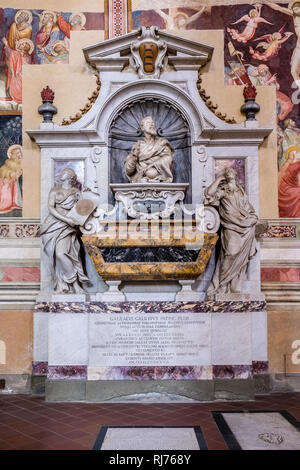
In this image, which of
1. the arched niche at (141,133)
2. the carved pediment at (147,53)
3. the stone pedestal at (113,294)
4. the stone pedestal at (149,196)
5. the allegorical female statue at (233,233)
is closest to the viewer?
the stone pedestal at (113,294)

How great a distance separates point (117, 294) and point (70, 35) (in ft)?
12.6

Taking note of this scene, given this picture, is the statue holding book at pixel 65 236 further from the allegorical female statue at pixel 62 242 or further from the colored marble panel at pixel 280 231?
the colored marble panel at pixel 280 231

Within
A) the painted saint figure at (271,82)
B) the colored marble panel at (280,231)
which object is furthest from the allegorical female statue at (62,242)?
the painted saint figure at (271,82)

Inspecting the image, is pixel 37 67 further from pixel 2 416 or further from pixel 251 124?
pixel 2 416

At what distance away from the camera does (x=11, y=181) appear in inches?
250

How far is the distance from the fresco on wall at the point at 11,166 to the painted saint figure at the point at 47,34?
1.10 metres

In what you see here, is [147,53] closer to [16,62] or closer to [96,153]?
[96,153]

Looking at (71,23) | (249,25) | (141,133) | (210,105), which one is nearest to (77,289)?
(141,133)

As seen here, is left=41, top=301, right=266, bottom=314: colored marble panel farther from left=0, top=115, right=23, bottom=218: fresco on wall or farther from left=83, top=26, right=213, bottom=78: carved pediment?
left=83, top=26, right=213, bottom=78: carved pediment

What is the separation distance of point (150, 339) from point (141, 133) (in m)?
2.94

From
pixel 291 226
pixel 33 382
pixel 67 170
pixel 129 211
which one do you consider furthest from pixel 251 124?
pixel 33 382

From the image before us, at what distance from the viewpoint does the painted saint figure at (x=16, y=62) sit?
6.45m

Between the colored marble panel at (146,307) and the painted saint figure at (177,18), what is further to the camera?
the painted saint figure at (177,18)

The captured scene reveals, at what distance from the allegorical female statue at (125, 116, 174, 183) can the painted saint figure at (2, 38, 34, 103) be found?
1968mm
